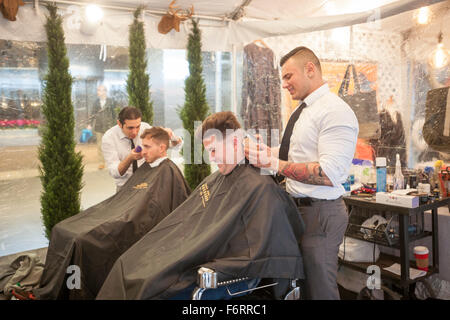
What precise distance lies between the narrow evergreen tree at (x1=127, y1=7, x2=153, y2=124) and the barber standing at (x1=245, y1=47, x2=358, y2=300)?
2781 millimetres

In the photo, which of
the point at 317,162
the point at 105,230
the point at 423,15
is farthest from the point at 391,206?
the point at 105,230

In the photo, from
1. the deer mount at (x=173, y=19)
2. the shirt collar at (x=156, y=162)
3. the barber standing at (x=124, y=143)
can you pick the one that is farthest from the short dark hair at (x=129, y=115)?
the deer mount at (x=173, y=19)

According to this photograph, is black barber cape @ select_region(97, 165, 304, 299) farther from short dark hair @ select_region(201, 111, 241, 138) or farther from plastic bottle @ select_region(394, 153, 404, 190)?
plastic bottle @ select_region(394, 153, 404, 190)

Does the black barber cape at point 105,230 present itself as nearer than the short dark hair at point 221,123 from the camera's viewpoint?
No

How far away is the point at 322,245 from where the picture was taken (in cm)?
161

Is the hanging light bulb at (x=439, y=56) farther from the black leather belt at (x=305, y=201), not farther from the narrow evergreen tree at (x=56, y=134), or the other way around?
the narrow evergreen tree at (x=56, y=134)

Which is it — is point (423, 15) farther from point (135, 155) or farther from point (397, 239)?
point (135, 155)

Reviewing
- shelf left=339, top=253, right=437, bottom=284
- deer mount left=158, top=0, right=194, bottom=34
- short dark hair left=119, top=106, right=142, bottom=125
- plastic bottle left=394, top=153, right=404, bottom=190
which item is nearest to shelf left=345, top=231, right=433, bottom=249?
shelf left=339, top=253, right=437, bottom=284

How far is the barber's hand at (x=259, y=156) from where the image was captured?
166cm

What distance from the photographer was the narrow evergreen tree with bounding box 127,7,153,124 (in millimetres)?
4152

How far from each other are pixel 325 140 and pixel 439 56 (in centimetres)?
169

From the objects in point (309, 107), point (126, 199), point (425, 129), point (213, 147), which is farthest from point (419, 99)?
point (126, 199)

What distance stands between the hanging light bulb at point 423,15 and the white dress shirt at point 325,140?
5.02 ft
